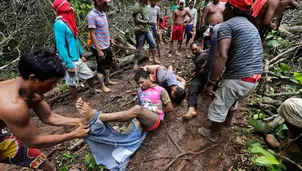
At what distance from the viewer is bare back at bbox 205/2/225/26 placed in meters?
5.50

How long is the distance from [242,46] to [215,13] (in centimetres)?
363

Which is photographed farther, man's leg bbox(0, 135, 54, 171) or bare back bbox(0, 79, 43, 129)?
man's leg bbox(0, 135, 54, 171)

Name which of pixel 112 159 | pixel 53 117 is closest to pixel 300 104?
pixel 112 159

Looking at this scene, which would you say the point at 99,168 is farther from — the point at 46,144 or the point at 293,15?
the point at 293,15

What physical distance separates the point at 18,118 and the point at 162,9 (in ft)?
47.1

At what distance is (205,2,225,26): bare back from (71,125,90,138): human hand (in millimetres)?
4676

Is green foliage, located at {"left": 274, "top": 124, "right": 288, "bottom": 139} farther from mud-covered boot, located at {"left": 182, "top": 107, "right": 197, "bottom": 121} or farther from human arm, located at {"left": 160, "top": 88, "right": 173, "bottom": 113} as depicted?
human arm, located at {"left": 160, "top": 88, "right": 173, "bottom": 113}

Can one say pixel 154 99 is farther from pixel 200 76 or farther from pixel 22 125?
pixel 22 125

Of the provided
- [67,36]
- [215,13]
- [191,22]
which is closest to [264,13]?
[215,13]

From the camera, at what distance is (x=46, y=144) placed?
2.02 m

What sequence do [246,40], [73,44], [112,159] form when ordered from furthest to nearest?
[73,44], [112,159], [246,40]

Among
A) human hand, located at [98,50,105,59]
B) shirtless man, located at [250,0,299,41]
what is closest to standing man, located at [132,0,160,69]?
human hand, located at [98,50,105,59]

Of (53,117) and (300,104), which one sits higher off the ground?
(300,104)

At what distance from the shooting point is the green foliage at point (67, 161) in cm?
316
